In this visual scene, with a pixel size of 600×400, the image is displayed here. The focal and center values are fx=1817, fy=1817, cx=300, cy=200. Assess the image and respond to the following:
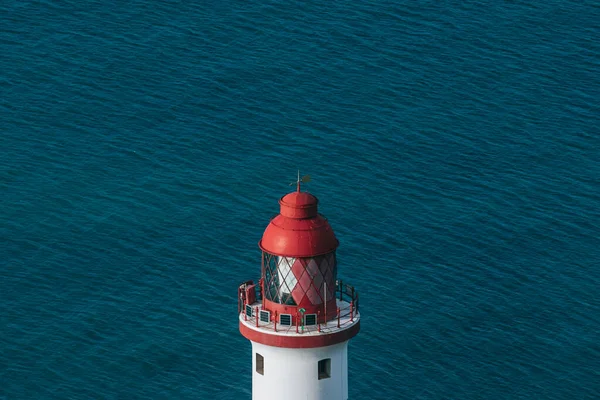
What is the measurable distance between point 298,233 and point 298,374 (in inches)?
251

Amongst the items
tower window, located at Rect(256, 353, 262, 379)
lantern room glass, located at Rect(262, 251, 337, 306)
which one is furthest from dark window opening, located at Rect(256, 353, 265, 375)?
lantern room glass, located at Rect(262, 251, 337, 306)

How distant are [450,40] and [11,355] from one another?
68199mm

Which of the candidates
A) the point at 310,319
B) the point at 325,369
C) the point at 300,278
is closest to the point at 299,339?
the point at 310,319

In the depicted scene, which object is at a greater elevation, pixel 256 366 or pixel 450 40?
pixel 256 366

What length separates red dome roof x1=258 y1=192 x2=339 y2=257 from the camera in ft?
257

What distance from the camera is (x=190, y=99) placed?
17000cm

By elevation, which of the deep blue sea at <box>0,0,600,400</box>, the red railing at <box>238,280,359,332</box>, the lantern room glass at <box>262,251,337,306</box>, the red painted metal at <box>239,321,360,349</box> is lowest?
the deep blue sea at <box>0,0,600,400</box>

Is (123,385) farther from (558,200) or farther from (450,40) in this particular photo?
(450,40)

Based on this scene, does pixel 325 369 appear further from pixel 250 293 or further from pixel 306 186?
pixel 306 186

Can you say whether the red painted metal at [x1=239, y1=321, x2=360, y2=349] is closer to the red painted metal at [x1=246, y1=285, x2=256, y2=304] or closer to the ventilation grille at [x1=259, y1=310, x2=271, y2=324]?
the ventilation grille at [x1=259, y1=310, x2=271, y2=324]

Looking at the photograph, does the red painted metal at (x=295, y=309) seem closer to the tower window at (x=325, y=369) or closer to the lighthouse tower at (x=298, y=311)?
the lighthouse tower at (x=298, y=311)

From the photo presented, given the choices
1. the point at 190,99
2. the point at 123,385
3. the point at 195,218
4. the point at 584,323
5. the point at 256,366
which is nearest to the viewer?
the point at 256,366

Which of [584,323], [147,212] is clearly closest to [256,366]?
[584,323]

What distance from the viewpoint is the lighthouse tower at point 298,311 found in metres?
78.7
